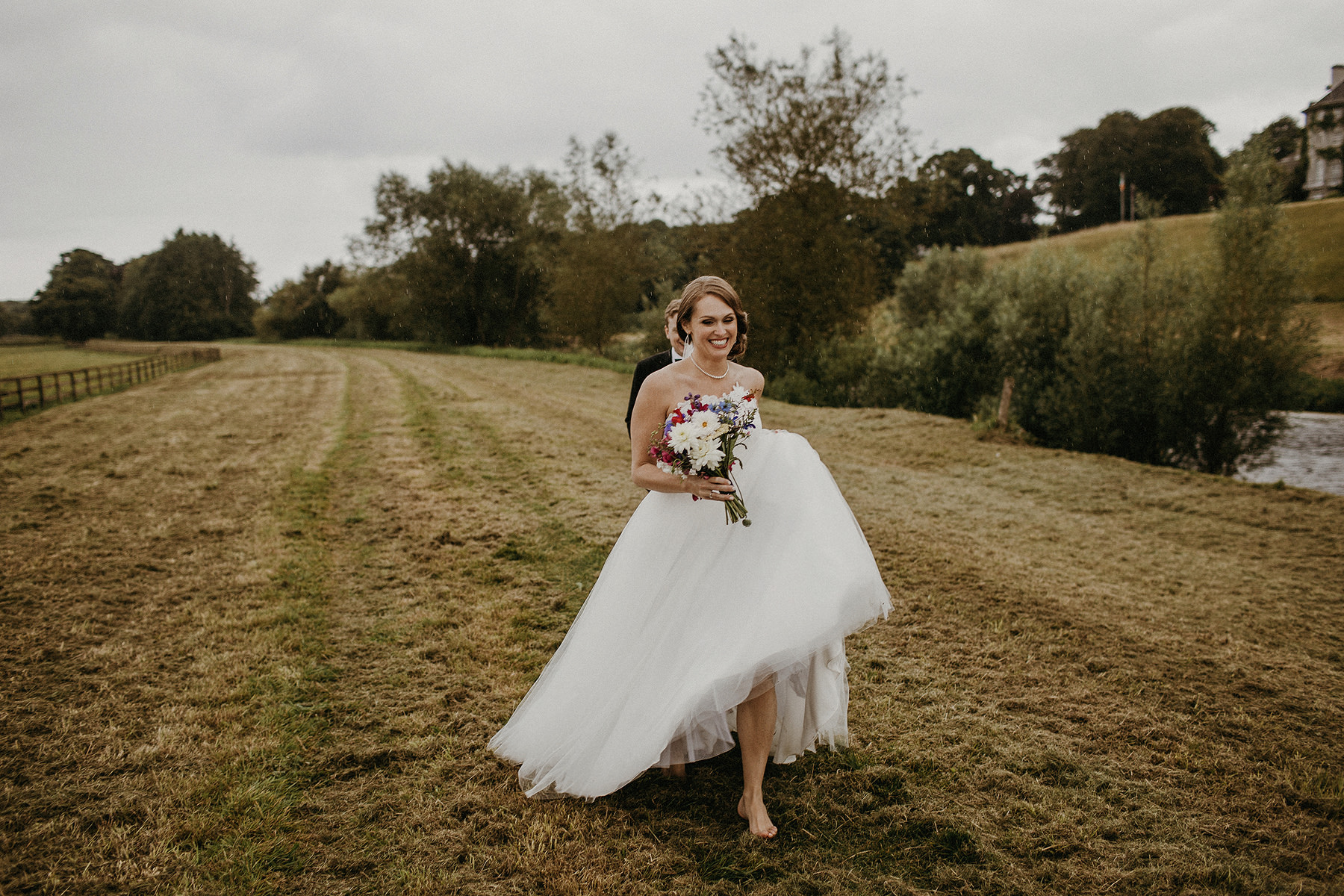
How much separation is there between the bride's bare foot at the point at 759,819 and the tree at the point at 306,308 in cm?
7008

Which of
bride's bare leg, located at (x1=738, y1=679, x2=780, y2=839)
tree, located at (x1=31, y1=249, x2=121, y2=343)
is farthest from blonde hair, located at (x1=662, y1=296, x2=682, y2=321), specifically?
tree, located at (x1=31, y1=249, x2=121, y2=343)

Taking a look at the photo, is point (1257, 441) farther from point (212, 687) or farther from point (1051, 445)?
point (212, 687)

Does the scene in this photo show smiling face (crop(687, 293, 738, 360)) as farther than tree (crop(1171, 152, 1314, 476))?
No

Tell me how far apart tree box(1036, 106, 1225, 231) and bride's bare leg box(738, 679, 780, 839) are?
→ 66.3m

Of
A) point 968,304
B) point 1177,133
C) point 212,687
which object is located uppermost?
point 1177,133

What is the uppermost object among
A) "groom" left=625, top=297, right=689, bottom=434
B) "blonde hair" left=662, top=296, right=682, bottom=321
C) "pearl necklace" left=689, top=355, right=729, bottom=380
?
"blonde hair" left=662, top=296, right=682, bottom=321

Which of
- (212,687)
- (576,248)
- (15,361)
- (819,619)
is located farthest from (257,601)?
(15,361)

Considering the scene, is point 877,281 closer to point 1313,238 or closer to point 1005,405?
point 1005,405

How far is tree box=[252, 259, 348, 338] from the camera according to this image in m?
64.8

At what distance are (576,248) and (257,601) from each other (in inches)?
1191

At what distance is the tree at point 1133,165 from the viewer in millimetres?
57000

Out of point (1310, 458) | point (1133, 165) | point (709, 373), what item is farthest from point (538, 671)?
point (1133, 165)

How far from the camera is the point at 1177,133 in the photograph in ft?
189

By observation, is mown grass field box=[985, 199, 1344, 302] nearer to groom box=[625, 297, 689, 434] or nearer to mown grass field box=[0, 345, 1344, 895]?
mown grass field box=[0, 345, 1344, 895]
